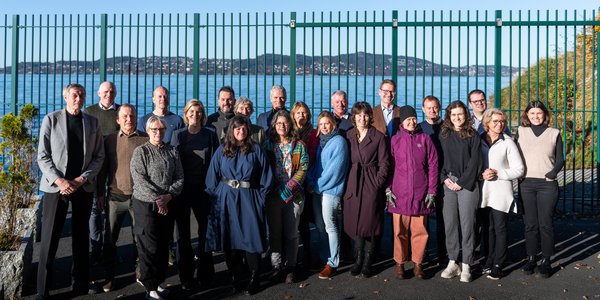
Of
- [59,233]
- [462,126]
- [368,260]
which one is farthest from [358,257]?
[59,233]

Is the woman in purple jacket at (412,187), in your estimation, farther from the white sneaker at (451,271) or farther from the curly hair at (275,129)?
the curly hair at (275,129)

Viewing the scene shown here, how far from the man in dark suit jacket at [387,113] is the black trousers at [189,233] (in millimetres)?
1981

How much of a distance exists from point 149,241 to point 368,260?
202cm

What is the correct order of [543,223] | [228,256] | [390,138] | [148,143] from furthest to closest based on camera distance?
1. [390,138]
2. [543,223]
3. [228,256]
4. [148,143]

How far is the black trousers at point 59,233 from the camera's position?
4.89m

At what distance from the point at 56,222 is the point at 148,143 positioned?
997 millimetres

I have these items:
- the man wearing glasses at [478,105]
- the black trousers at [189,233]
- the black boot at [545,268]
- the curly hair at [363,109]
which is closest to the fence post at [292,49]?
the curly hair at [363,109]

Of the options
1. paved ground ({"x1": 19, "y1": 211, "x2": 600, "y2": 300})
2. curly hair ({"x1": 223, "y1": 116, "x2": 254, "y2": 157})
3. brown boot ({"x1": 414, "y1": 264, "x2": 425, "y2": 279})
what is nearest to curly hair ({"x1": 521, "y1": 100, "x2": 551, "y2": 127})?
paved ground ({"x1": 19, "y1": 211, "x2": 600, "y2": 300})

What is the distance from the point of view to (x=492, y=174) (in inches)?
214

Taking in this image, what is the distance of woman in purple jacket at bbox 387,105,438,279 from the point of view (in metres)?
5.44

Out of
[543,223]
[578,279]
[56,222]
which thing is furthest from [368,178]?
[56,222]

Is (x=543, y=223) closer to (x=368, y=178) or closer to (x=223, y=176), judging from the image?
(x=368, y=178)

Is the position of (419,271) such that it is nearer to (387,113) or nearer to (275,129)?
(387,113)

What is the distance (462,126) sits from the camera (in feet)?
18.0
